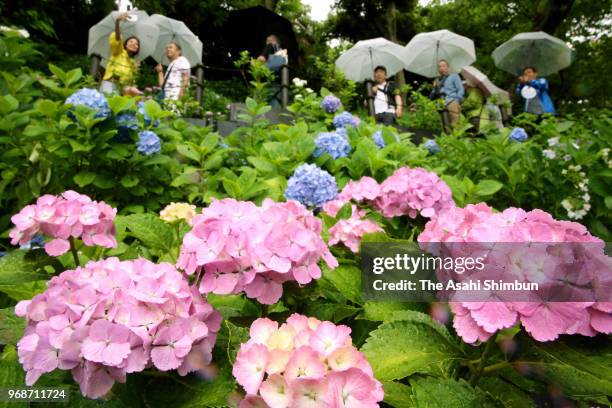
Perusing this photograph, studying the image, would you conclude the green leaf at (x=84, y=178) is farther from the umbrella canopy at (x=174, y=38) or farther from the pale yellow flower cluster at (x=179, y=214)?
the umbrella canopy at (x=174, y=38)

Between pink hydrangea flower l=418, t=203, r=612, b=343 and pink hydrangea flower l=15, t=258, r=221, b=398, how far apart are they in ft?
1.41

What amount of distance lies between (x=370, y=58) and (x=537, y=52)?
321cm

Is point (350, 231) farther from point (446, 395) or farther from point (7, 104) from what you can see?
point (7, 104)

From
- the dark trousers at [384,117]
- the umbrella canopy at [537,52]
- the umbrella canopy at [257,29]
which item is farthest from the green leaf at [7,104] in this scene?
the umbrella canopy at [257,29]

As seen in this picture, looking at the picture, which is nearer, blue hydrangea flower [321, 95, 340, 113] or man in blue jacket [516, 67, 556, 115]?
blue hydrangea flower [321, 95, 340, 113]

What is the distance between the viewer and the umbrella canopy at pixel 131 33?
792 centimetres

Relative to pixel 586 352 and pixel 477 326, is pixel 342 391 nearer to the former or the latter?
pixel 477 326

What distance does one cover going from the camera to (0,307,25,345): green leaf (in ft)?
2.67

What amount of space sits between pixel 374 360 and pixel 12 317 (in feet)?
2.27

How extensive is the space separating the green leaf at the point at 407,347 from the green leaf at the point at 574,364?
0.12m

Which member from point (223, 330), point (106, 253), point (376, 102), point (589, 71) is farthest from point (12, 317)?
point (589, 71)

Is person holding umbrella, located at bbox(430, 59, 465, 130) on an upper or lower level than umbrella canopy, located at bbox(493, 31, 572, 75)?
lower

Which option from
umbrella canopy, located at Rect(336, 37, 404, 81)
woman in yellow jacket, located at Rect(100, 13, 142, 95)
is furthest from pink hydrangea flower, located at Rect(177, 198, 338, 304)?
umbrella canopy, located at Rect(336, 37, 404, 81)

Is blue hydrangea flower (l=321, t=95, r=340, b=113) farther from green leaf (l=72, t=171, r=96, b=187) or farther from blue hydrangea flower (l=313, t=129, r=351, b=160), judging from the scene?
green leaf (l=72, t=171, r=96, b=187)
